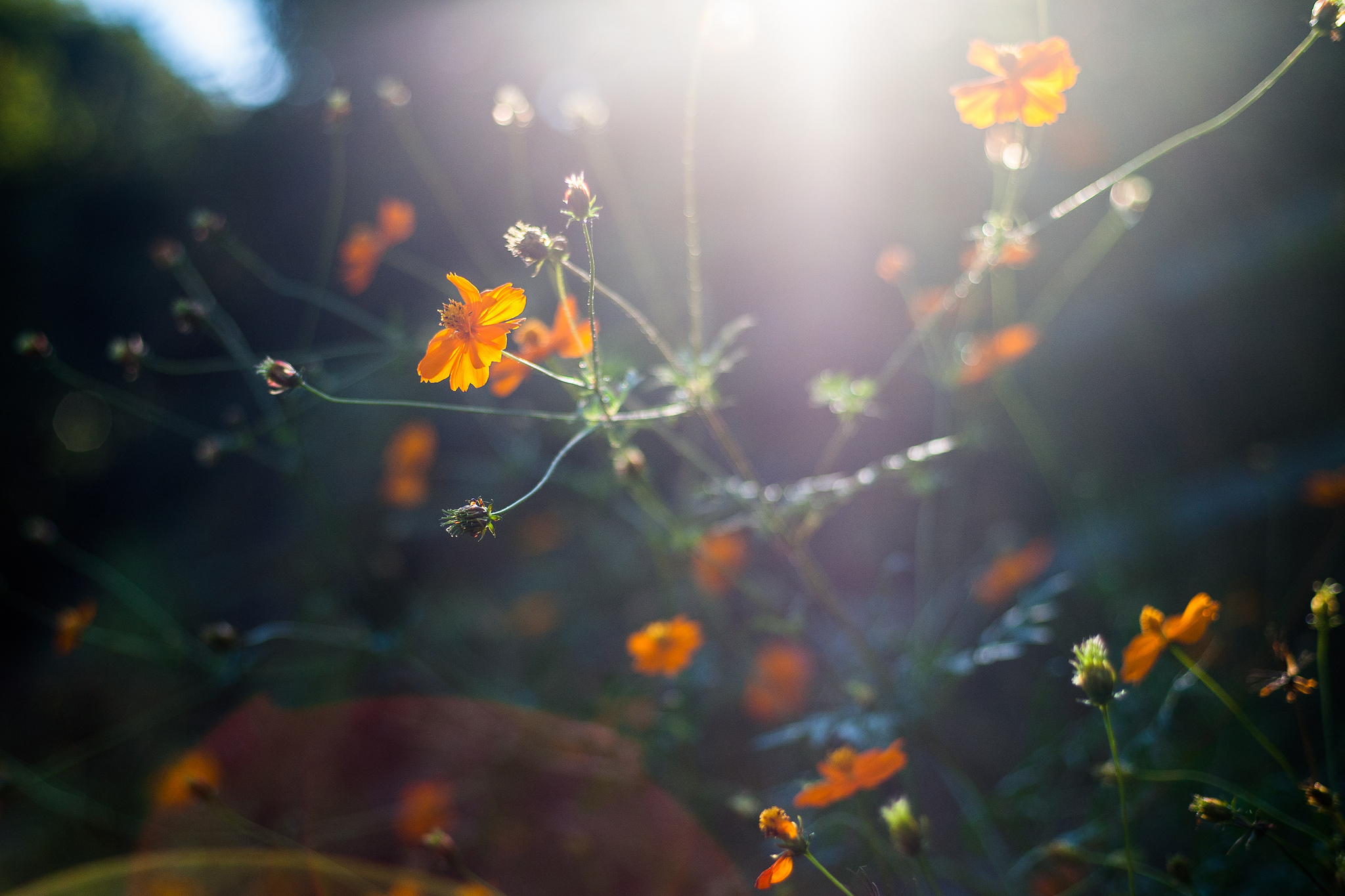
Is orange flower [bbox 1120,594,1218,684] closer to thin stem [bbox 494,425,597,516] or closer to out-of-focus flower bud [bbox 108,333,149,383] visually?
thin stem [bbox 494,425,597,516]

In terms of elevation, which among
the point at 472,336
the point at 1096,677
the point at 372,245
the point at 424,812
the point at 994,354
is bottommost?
the point at 1096,677

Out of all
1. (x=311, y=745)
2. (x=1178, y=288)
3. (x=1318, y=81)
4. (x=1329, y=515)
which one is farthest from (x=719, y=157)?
(x=311, y=745)

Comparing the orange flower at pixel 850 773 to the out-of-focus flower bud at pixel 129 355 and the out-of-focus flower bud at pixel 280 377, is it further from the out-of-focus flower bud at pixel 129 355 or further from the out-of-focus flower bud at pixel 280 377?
the out-of-focus flower bud at pixel 129 355

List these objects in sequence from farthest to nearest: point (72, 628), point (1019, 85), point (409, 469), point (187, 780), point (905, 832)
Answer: point (409, 469)
point (72, 628)
point (187, 780)
point (1019, 85)
point (905, 832)

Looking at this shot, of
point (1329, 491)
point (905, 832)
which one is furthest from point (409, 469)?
point (1329, 491)

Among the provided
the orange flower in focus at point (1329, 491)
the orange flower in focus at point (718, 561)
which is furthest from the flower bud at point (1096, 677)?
the orange flower in focus at point (1329, 491)

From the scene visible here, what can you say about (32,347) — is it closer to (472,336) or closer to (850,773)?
(472,336)

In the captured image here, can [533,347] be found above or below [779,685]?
above
